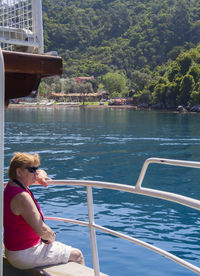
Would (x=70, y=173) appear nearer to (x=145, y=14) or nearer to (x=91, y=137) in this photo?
(x=91, y=137)

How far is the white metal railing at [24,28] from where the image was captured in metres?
2.70

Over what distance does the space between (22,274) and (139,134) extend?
28405 mm

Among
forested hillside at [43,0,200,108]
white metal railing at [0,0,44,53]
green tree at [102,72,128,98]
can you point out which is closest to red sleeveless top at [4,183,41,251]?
white metal railing at [0,0,44,53]

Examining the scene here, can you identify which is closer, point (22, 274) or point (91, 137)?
point (22, 274)

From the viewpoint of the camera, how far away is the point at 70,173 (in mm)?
16047

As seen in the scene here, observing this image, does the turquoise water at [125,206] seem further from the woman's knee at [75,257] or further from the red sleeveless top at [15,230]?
the red sleeveless top at [15,230]

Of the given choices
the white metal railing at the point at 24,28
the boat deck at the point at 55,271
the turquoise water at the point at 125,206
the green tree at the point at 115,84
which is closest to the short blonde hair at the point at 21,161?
the boat deck at the point at 55,271

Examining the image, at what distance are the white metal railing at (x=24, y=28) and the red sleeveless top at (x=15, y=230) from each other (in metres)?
0.98

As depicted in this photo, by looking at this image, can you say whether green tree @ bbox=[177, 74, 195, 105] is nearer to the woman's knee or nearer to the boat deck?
the woman's knee

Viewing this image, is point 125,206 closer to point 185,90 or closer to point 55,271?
point 55,271

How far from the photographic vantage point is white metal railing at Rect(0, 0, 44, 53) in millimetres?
2697

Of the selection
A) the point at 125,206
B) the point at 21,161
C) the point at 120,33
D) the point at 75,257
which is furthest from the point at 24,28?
the point at 120,33

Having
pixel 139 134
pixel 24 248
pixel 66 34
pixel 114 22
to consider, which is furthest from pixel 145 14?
pixel 24 248

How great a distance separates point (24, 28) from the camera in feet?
9.21
